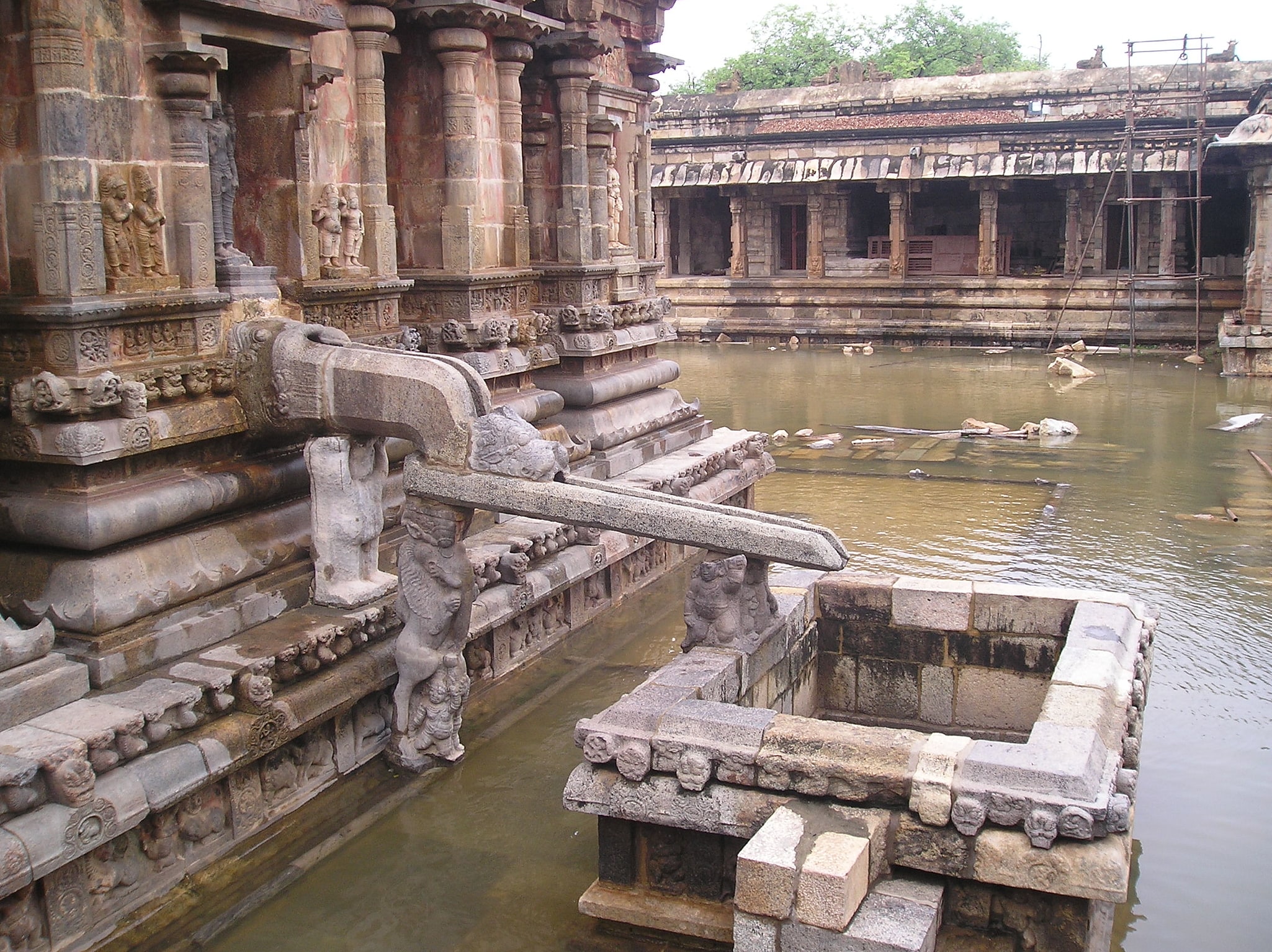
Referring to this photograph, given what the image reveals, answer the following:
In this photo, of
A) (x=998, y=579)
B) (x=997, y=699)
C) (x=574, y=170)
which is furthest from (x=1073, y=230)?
(x=997, y=699)

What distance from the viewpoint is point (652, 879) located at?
16.0ft

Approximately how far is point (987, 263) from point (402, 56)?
17486 mm

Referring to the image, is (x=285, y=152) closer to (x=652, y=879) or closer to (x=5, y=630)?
(x=5, y=630)

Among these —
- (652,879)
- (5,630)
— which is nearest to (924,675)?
(652,879)

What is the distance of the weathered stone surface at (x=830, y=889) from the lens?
158 inches

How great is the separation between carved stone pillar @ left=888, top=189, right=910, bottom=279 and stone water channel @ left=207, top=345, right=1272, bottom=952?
7.45 meters

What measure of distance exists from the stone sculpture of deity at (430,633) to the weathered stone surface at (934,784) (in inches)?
92.4

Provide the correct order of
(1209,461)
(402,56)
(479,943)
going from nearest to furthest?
(479,943) → (402,56) → (1209,461)

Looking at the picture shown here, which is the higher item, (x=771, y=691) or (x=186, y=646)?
(x=186, y=646)

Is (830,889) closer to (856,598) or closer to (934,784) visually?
(934,784)

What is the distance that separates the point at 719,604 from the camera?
5.96m

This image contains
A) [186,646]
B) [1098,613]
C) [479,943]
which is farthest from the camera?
[1098,613]

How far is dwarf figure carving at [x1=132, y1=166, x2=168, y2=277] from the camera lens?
18.7ft

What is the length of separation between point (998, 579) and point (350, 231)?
194 inches
